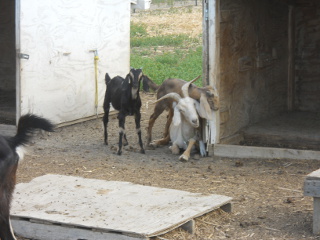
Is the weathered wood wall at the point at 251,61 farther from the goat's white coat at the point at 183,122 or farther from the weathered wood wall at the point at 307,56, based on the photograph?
the goat's white coat at the point at 183,122

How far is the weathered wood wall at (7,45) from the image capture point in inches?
517

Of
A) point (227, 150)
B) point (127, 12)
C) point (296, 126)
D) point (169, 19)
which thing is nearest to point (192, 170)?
point (227, 150)

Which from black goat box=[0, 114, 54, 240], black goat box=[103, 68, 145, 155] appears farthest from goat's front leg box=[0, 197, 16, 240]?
black goat box=[103, 68, 145, 155]

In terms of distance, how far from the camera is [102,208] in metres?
6.32

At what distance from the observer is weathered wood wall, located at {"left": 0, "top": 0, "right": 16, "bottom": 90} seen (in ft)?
43.1

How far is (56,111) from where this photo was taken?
36.9 ft

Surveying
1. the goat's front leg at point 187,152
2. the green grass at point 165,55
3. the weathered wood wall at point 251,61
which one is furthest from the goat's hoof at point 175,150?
the green grass at point 165,55

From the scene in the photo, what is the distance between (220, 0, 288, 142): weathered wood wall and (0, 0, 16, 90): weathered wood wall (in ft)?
15.9

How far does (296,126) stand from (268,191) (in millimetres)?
3597

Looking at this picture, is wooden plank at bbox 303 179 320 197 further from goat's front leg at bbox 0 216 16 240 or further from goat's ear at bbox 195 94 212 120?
goat's ear at bbox 195 94 212 120

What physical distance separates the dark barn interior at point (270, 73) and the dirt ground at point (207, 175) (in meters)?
1.20

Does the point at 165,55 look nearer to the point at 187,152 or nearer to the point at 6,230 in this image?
the point at 187,152

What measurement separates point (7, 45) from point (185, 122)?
505 cm

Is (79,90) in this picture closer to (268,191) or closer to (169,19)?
(268,191)
